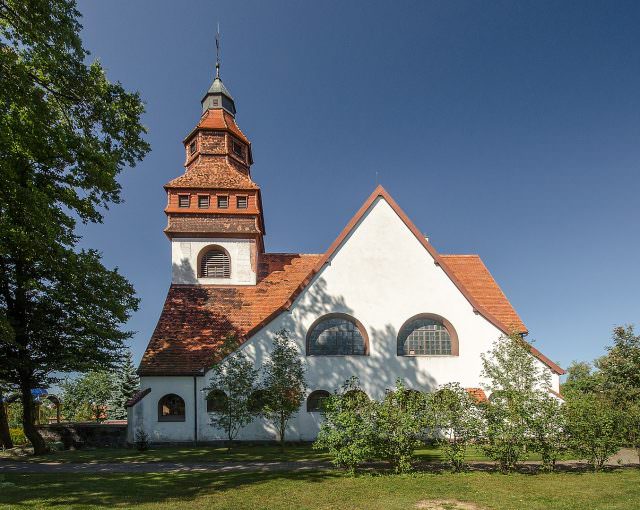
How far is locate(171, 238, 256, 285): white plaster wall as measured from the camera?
25547mm

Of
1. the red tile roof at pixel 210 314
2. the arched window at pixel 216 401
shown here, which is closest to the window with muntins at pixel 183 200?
the red tile roof at pixel 210 314

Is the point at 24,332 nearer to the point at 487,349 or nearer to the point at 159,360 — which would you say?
the point at 159,360

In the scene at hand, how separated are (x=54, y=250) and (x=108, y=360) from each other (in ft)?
25.1

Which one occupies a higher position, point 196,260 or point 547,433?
point 196,260

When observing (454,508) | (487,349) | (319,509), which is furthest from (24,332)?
(487,349)

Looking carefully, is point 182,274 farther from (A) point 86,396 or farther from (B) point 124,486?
(A) point 86,396

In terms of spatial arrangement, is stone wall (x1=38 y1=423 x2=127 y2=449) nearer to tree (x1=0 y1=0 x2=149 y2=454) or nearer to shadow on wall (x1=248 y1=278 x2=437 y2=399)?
tree (x1=0 y1=0 x2=149 y2=454)

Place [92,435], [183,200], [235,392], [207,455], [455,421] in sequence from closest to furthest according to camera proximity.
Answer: [455,421], [207,455], [235,392], [92,435], [183,200]

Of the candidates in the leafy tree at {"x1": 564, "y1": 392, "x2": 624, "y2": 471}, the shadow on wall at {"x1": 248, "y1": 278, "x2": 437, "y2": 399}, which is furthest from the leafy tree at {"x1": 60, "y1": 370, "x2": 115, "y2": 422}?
the leafy tree at {"x1": 564, "y1": 392, "x2": 624, "y2": 471}

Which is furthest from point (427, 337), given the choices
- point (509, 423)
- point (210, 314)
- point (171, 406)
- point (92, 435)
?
point (92, 435)

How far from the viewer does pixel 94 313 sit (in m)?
18.4

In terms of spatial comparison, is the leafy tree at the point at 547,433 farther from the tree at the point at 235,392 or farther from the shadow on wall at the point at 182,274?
the shadow on wall at the point at 182,274

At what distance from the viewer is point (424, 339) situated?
21.4 metres

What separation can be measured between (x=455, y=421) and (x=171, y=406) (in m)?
14.4
